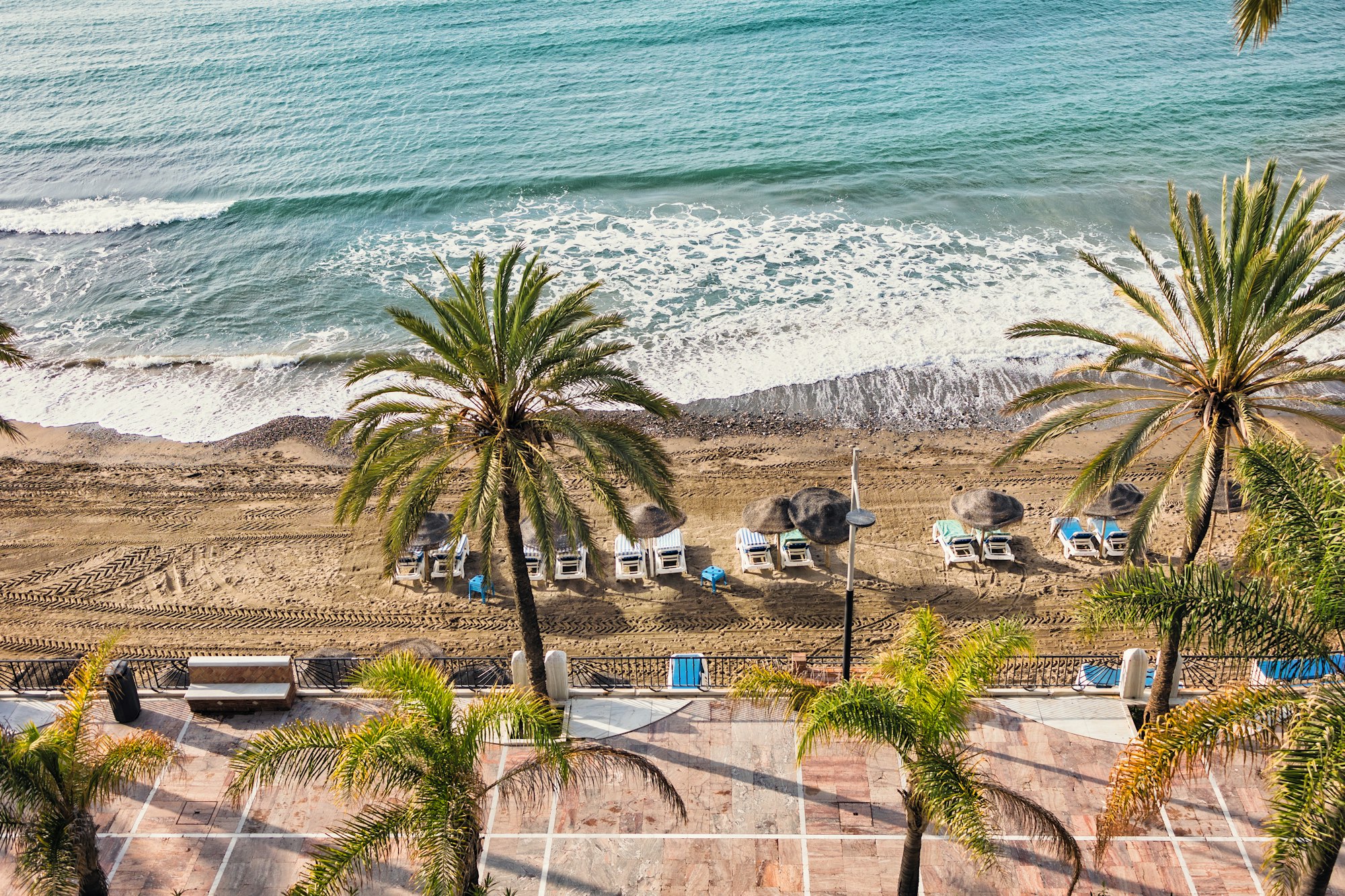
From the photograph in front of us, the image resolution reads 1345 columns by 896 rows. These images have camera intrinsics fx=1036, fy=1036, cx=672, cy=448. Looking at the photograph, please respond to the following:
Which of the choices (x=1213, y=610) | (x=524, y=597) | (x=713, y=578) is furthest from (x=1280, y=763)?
(x=713, y=578)

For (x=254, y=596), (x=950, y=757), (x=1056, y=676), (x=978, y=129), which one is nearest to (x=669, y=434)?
(x=254, y=596)

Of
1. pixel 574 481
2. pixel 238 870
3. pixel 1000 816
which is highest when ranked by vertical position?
pixel 574 481

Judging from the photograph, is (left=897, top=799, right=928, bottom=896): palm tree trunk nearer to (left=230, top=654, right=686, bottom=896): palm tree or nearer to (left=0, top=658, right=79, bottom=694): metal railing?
(left=230, top=654, right=686, bottom=896): palm tree

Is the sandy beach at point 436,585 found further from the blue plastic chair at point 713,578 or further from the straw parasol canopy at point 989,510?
the straw parasol canopy at point 989,510

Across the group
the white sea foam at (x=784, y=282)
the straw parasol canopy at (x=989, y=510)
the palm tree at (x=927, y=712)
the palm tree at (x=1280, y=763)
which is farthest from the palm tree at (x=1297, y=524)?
the white sea foam at (x=784, y=282)

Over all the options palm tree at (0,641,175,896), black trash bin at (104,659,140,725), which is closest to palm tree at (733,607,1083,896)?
palm tree at (0,641,175,896)

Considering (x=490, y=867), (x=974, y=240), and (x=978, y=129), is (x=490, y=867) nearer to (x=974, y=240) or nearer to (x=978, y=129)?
(x=974, y=240)
